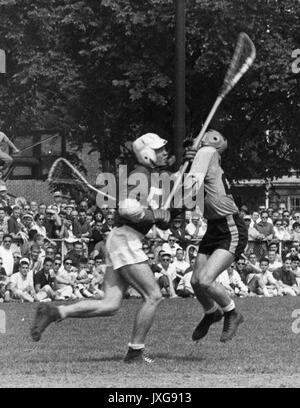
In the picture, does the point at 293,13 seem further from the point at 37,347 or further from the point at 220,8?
the point at 37,347

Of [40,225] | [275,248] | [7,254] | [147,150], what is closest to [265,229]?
[275,248]

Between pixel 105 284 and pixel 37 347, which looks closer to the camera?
pixel 105 284

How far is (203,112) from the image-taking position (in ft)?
107

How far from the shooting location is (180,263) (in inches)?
833

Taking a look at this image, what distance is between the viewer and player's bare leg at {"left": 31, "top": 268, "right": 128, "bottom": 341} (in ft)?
32.4

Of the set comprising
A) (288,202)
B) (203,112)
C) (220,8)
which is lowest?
(288,202)

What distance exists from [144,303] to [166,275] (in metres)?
10.8

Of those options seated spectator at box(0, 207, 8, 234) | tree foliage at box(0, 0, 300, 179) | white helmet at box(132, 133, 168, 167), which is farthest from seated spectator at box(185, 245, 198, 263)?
white helmet at box(132, 133, 168, 167)

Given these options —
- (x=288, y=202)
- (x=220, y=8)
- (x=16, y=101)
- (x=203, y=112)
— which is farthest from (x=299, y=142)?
(x=288, y=202)

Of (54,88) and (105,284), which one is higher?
(54,88)

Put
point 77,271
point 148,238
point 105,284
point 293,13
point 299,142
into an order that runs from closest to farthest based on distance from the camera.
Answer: point 105,284
point 77,271
point 148,238
point 293,13
point 299,142

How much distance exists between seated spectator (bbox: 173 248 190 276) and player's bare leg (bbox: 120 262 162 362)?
440 inches

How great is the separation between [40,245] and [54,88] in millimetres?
12811

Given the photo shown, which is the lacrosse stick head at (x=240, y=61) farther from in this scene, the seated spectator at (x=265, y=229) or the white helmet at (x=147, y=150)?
the seated spectator at (x=265, y=229)
